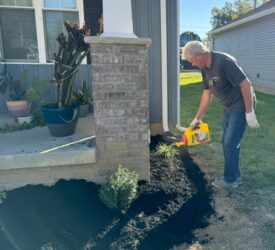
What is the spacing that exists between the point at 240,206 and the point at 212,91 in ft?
4.00

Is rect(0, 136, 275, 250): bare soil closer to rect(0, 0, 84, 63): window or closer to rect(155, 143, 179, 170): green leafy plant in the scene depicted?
rect(155, 143, 179, 170): green leafy plant

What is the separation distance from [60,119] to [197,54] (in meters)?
1.67

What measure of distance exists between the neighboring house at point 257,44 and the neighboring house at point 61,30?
302 inches

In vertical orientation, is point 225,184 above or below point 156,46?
below

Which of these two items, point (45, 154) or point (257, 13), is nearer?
point (45, 154)

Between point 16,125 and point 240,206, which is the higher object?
point 16,125

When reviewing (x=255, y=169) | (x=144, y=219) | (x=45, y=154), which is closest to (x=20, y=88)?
(x=45, y=154)

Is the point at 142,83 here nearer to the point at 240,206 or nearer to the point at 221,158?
the point at 240,206

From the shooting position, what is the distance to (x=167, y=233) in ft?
7.61

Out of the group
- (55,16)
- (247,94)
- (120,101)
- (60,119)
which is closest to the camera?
(247,94)

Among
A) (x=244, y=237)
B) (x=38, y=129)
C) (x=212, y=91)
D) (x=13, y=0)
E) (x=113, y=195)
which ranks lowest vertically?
(x=244, y=237)

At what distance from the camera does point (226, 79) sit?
281 cm

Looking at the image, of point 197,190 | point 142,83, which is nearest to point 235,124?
point 197,190

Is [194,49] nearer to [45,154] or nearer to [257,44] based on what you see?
[45,154]
